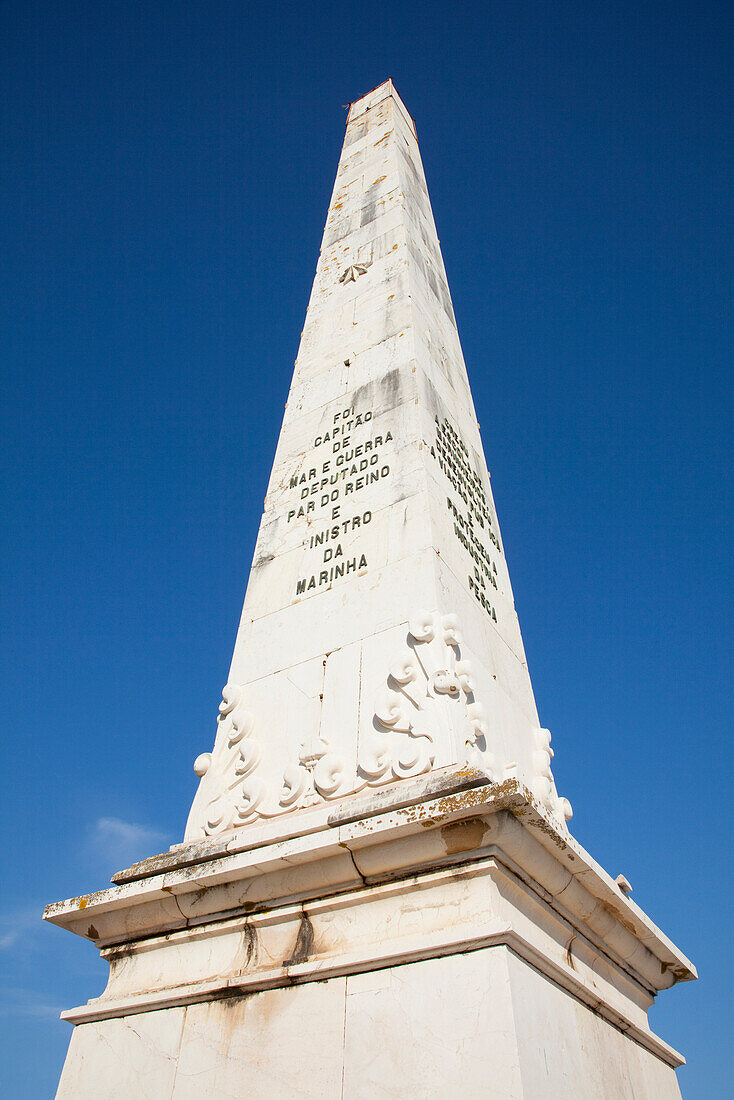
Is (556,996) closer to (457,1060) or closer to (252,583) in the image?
(457,1060)

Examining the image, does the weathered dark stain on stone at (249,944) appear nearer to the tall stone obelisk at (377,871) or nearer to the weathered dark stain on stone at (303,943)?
the tall stone obelisk at (377,871)

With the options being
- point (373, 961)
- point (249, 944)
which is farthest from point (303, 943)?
point (373, 961)

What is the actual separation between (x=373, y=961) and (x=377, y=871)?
48 cm

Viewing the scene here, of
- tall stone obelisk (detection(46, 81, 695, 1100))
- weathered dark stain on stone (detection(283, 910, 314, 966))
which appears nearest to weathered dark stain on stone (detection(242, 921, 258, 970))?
tall stone obelisk (detection(46, 81, 695, 1100))

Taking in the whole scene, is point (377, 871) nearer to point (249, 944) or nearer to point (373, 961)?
point (373, 961)

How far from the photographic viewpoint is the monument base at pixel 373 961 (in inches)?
157

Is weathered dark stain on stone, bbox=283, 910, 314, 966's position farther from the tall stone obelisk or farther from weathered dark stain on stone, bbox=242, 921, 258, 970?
weathered dark stain on stone, bbox=242, 921, 258, 970

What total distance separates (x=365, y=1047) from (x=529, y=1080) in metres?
0.87

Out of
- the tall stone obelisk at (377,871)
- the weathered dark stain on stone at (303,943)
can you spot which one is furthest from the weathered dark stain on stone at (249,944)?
the weathered dark stain on stone at (303,943)

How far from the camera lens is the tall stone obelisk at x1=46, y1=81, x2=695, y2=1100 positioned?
4.12 m

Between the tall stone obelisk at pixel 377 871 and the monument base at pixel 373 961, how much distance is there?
0.05ft

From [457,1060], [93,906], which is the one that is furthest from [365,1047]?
[93,906]

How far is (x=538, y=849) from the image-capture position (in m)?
4.58

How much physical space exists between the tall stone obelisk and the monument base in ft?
0.05
